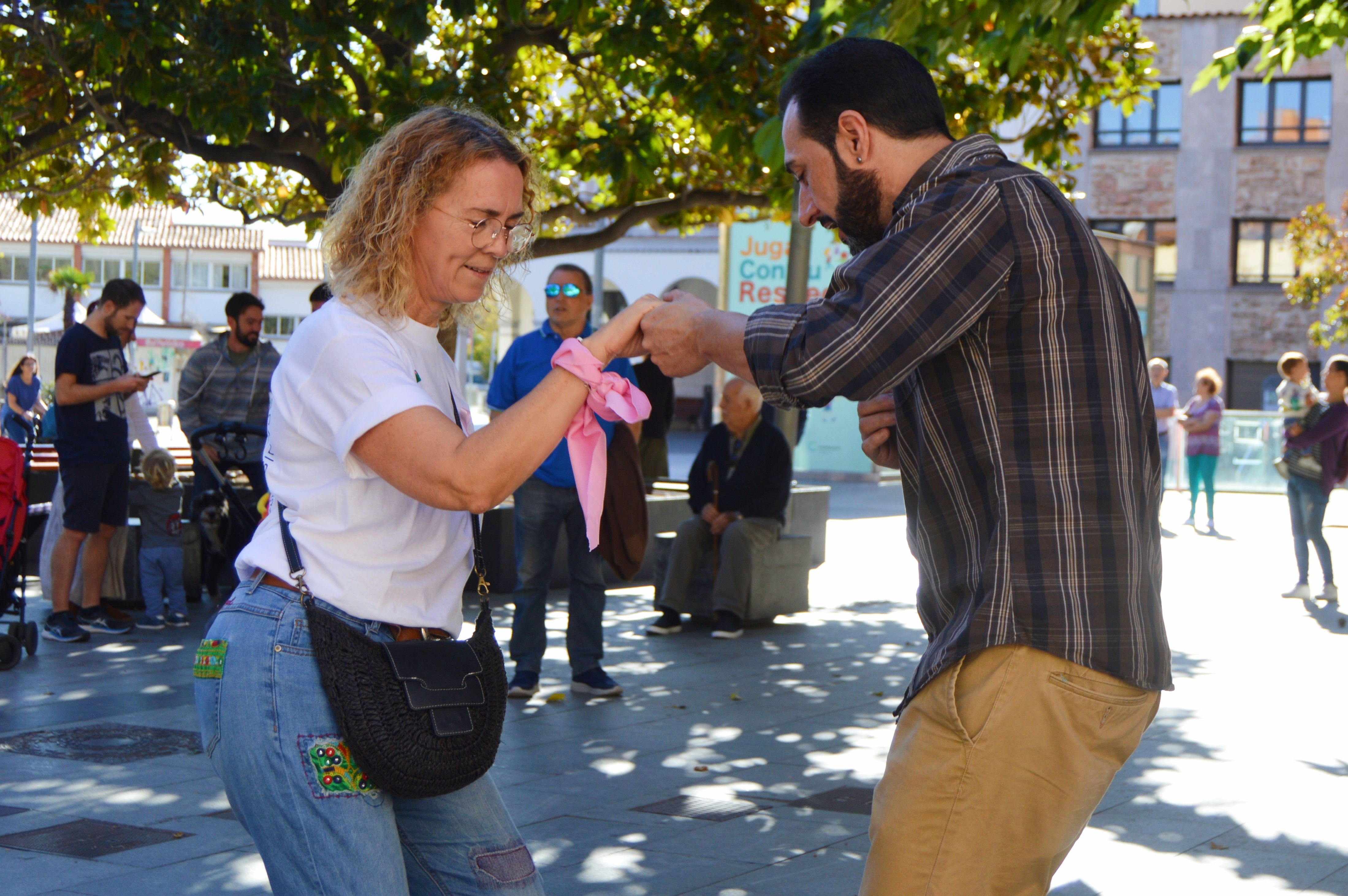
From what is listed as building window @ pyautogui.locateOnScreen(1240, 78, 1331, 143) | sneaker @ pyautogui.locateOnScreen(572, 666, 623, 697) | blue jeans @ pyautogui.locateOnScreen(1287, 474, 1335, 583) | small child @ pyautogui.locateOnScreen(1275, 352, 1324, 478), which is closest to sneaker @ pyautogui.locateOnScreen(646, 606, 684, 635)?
sneaker @ pyautogui.locateOnScreen(572, 666, 623, 697)

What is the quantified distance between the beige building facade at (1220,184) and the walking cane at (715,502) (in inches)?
1070

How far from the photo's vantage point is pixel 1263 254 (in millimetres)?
35562

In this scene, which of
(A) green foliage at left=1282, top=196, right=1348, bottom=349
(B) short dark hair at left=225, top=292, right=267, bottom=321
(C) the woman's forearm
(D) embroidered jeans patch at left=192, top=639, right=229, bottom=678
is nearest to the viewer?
(C) the woman's forearm

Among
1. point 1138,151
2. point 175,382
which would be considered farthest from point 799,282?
point 175,382

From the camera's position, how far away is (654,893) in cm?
437

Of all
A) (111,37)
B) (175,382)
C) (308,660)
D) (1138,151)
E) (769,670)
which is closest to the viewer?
(308,660)

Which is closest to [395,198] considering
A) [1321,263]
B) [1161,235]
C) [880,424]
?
[880,424]

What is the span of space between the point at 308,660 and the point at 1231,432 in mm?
24816

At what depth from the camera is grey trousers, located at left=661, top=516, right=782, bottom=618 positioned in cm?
979

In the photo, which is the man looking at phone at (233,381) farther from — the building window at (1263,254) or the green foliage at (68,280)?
the green foliage at (68,280)

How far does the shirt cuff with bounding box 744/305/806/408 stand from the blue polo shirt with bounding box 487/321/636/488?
5.23 m

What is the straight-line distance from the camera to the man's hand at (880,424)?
2.52 meters

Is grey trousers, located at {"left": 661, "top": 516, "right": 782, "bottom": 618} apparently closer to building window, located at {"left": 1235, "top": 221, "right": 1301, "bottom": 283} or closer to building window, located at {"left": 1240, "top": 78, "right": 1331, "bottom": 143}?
building window, located at {"left": 1235, "top": 221, "right": 1301, "bottom": 283}

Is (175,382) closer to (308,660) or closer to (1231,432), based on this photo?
(1231,432)
